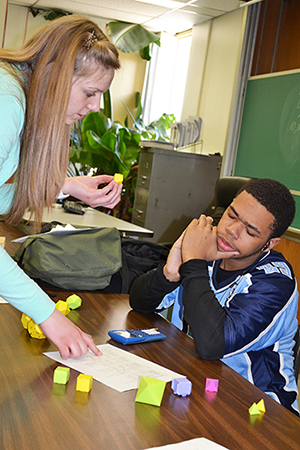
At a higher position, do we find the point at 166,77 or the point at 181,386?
the point at 166,77

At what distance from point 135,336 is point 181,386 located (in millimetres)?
286

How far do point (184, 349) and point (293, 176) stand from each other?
2.79m

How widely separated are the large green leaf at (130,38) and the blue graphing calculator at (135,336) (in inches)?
202

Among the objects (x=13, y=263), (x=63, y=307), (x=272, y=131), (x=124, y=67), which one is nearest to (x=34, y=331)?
(x=63, y=307)

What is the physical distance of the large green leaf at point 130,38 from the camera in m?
5.88

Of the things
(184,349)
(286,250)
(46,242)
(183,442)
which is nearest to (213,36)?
(286,250)

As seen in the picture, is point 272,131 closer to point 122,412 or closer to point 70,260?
point 70,260

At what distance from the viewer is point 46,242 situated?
175cm

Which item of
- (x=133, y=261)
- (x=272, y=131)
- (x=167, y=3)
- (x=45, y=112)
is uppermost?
(x=167, y=3)

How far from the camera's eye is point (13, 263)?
96 cm

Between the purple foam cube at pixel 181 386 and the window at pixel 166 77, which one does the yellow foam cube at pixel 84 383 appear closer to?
the purple foam cube at pixel 181 386

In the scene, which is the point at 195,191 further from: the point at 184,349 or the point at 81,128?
the point at 184,349

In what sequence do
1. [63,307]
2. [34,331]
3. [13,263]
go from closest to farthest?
[13,263]
[34,331]
[63,307]

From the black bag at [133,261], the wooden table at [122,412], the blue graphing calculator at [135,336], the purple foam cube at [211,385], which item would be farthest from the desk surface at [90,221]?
the purple foam cube at [211,385]
